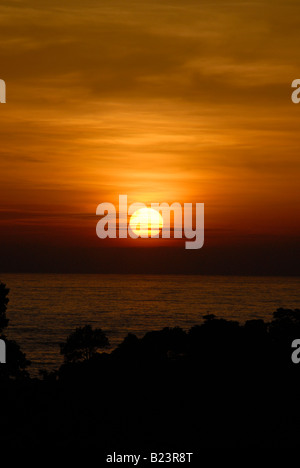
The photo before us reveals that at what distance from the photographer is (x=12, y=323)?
147 m

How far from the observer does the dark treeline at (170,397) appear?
86.7ft

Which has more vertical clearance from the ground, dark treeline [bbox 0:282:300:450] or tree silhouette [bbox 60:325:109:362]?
tree silhouette [bbox 60:325:109:362]

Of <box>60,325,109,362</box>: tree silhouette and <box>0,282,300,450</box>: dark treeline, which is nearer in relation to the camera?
<box>0,282,300,450</box>: dark treeline

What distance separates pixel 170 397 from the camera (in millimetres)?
30703

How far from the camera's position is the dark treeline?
26.4m

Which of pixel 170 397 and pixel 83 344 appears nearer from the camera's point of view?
pixel 170 397

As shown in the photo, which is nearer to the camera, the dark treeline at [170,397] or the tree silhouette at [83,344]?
the dark treeline at [170,397]

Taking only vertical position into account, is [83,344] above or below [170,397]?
above

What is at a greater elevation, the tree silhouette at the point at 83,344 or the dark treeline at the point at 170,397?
the tree silhouette at the point at 83,344
